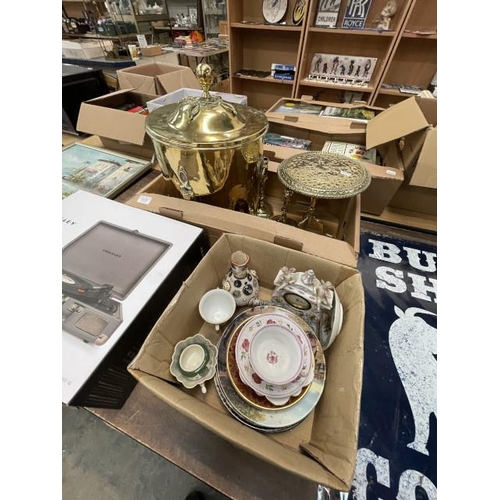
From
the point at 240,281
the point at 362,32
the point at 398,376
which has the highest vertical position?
the point at 362,32

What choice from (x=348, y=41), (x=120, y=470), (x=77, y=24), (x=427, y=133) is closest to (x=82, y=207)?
(x=120, y=470)

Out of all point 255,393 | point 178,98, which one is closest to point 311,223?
point 255,393

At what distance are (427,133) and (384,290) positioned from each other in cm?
62

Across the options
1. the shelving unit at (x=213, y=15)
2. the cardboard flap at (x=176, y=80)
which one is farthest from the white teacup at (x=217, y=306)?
the shelving unit at (x=213, y=15)

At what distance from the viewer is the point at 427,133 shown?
871 millimetres

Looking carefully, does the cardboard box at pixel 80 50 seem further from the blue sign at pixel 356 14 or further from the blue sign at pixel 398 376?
the blue sign at pixel 398 376

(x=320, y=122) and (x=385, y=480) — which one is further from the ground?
(x=320, y=122)

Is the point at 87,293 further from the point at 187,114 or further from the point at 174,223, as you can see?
the point at 187,114

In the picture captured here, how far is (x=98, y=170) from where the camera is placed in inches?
36.8

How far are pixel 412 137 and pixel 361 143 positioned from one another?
24cm

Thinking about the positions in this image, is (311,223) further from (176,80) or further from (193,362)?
(176,80)

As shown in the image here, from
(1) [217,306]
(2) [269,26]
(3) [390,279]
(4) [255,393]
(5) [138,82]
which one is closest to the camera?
(4) [255,393]

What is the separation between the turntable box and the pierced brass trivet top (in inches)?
10.9

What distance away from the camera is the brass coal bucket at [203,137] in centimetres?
52
